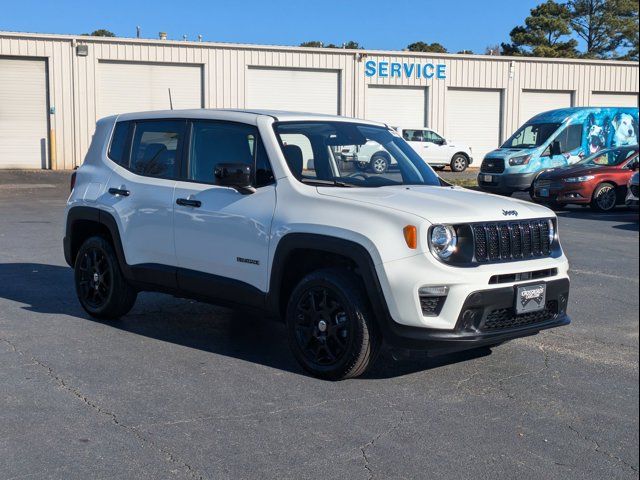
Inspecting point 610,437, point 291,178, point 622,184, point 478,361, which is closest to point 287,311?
point 291,178

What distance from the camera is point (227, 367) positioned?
19.9ft

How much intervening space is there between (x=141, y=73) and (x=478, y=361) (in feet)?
95.8

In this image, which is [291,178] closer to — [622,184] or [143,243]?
[143,243]

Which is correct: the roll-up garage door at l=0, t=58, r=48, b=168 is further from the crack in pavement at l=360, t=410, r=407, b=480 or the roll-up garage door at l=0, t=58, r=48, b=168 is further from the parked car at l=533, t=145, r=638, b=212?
the crack in pavement at l=360, t=410, r=407, b=480

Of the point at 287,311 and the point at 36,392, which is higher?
the point at 287,311

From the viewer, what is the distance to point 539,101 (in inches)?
1517

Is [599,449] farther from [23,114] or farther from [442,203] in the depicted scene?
[23,114]

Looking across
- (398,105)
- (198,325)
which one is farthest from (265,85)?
(198,325)

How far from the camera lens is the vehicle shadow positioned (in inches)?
245

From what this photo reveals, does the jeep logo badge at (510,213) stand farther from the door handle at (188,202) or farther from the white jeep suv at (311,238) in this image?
the door handle at (188,202)

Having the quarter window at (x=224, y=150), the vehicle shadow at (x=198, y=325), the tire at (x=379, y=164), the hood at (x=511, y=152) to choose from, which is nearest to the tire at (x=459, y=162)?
the hood at (x=511, y=152)

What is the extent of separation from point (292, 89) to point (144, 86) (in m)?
6.03

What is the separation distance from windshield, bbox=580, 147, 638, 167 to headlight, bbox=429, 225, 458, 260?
570 inches

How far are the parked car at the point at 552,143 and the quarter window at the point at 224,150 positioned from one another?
15974 millimetres
